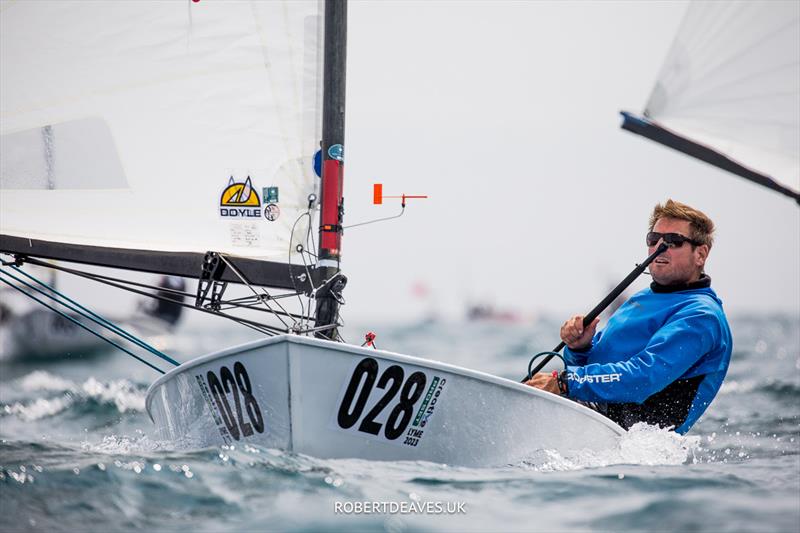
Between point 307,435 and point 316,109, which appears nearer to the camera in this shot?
point 307,435

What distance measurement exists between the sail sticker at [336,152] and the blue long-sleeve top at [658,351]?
1541 millimetres

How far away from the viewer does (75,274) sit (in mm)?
5090

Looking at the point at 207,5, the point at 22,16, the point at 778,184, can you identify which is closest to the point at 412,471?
the point at 778,184

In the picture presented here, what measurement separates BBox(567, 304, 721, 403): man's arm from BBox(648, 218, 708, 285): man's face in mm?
262

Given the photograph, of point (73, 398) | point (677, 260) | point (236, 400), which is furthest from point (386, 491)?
point (73, 398)

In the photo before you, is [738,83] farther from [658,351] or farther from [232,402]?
[232,402]

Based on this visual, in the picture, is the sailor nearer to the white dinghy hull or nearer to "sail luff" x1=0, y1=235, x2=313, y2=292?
the white dinghy hull

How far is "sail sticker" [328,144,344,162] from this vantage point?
15.5 feet

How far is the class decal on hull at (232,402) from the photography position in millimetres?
3871

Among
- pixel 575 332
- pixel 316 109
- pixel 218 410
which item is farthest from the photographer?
pixel 316 109

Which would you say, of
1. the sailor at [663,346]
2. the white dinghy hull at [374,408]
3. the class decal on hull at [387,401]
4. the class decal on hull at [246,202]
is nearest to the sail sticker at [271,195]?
the class decal on hull at [246,202]

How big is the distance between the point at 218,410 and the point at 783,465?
272 cm

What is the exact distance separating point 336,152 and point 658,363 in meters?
1.87

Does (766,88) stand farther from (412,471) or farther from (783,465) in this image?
(412,471)
